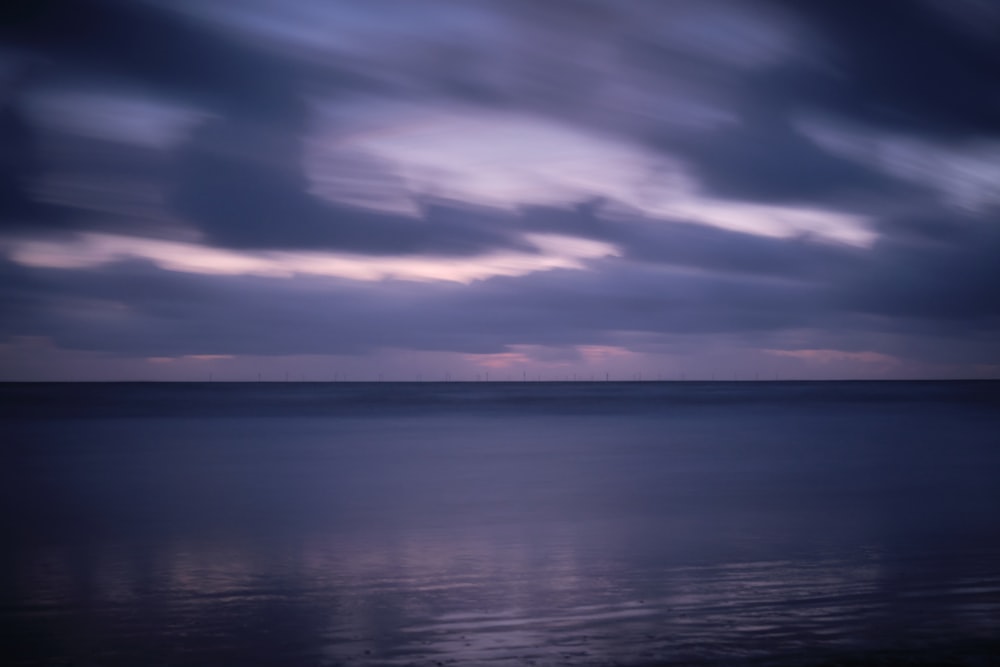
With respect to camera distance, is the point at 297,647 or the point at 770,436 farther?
the point at 770,436

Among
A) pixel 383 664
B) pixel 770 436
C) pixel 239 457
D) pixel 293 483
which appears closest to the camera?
pixel 383 664

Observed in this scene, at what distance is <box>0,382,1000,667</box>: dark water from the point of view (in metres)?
8.16

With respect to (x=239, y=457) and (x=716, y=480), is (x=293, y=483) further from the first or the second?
(x=716, y=480)

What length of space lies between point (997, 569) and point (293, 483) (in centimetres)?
1695

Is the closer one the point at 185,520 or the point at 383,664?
the point at 383,664

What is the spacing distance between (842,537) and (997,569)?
9.51ft

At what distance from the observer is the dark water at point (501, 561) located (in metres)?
8.16

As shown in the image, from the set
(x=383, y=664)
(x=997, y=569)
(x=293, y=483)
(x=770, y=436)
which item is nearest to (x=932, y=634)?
(x=997, y=569)

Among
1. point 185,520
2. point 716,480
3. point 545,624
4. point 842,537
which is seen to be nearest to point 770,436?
point 716,480

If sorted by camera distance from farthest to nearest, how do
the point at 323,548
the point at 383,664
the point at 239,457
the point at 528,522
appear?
the point at 239,457, the point at 528,522, the point at 323,548, the point at 383,664

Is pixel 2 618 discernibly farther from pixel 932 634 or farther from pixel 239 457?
pixel 239 457

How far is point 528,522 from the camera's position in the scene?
630 inches

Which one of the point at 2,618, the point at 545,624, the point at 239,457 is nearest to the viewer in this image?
the point at 545,624

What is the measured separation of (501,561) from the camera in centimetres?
1220
